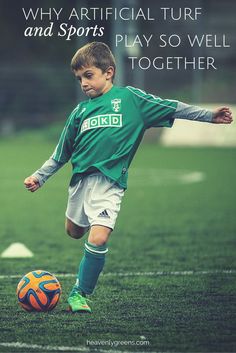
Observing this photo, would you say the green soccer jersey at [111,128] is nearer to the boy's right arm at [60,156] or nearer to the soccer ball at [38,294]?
the boy's right arm at [60,156]

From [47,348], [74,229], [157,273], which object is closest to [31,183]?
[74,229]

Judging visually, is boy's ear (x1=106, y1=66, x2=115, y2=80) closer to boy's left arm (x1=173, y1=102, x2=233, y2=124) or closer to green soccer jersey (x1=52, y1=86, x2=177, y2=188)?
green soccer jersey (x1=52, y1=86, x2=177, y2=188)

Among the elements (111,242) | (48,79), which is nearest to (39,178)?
(111,242)

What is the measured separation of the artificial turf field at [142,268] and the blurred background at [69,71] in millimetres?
15881

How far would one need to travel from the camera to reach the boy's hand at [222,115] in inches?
233

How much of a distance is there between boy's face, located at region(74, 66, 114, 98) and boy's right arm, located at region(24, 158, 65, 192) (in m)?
0.52

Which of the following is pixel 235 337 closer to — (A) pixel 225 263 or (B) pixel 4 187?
(A) pixel 225 263

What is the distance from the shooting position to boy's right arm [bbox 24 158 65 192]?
6012 millimetres

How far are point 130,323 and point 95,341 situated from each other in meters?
0.53

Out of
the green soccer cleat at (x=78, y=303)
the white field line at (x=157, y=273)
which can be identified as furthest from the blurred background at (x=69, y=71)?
the green soccer cleat at (x=78, y=303)

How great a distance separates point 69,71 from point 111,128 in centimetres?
2714

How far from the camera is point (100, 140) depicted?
19.4ft

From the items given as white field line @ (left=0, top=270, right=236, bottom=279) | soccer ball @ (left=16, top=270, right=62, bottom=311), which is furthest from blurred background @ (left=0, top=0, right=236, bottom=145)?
soccer ball @ (left=16, top=270, right=62, bottom=311)

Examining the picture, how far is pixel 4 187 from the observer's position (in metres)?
15.3
